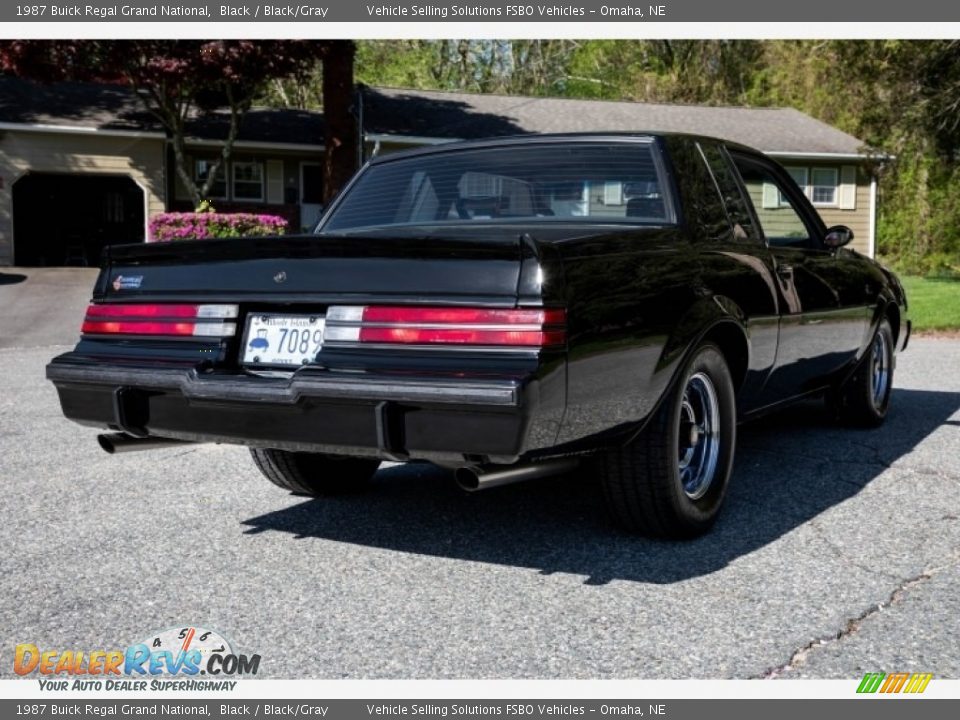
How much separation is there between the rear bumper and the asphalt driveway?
0.52 meters

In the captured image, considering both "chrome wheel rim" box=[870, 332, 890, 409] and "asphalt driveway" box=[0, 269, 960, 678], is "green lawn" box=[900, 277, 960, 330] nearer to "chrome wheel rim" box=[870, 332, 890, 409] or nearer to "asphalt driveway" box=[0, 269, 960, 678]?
"chrome wheel rim" box=[870, 332, 890, 409]

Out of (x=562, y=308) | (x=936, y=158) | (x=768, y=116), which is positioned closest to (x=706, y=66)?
(x=768, y=116)

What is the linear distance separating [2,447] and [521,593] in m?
3.86

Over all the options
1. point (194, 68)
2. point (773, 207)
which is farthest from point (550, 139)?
point (194, 68)

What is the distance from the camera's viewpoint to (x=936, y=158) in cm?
2144

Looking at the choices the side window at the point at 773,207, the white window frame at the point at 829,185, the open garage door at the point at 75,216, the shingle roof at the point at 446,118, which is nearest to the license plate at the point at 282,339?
the side window at the point at 773,207

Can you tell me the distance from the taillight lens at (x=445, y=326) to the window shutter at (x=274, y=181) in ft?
76.6

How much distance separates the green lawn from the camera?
13531mm

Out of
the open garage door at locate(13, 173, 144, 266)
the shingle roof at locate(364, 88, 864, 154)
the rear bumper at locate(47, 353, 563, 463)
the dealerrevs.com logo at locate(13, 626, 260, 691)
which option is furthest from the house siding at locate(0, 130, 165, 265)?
the dealerrevs.com logo at locate(13, 626, 260, 691)

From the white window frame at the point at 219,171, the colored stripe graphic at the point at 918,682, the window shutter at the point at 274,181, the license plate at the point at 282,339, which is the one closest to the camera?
the colored stripe graphic at the point at 918,682

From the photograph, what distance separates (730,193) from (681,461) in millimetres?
1342

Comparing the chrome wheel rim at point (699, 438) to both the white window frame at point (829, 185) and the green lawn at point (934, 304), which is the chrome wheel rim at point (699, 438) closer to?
the green lawn at point (934, 304)

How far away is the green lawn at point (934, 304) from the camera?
13.5 metres
